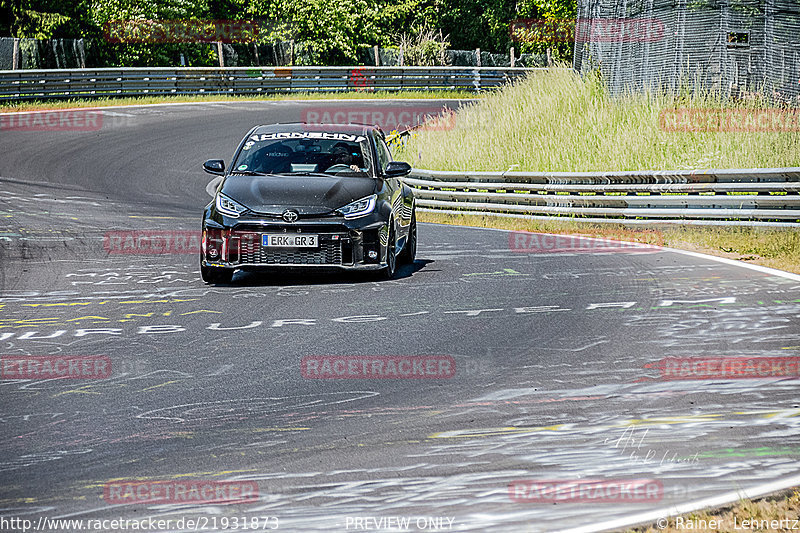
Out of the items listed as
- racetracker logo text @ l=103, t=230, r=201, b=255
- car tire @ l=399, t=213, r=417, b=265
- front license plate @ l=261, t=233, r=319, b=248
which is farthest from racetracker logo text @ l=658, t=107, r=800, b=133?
front license plate @ l=261, t=233, r=319, b=248

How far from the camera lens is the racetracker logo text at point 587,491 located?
15.5 ft

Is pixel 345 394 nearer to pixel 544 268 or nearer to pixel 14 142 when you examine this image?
pixel 544 268

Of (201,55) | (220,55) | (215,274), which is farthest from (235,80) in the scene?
(215,274)

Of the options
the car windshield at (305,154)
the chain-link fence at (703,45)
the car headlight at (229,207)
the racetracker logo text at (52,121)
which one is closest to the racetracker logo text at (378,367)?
the car headlight at (229,207)

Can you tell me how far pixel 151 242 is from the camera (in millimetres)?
14367

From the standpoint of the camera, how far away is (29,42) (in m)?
37.4

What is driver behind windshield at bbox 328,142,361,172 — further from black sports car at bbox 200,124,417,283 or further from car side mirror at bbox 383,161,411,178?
car side mirror at bbox 383,161,411,178

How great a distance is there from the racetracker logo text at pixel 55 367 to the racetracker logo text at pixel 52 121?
2335 centimetres

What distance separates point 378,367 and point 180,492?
2.67 metres

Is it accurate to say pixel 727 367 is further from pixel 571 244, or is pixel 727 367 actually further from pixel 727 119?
pixel 727 119

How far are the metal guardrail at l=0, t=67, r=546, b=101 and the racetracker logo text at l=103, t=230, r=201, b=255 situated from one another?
68.7ft

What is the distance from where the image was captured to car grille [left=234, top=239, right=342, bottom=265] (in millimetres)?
10688

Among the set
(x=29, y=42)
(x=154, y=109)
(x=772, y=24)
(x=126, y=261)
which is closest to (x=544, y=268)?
(x=126, y=261)

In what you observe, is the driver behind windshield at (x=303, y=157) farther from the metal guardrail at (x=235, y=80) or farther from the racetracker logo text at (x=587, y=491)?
the metal guardrail at (x=235, y=80)
